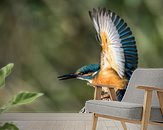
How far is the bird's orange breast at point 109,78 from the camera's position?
15.3ft

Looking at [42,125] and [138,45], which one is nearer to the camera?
[42,125]

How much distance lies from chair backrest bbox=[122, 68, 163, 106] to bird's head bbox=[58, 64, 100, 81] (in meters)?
1.37

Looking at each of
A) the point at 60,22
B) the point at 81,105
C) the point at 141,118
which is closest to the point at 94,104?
the point at 141,118

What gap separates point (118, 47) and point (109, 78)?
44 centimetres

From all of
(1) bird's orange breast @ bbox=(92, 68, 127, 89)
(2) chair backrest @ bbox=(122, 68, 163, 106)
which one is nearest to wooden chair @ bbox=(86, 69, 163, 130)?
(2) chair backrest @ bbox=(122, 68, 163, 106)

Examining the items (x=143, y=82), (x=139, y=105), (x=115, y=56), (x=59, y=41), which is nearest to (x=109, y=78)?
(x=115, y=56)

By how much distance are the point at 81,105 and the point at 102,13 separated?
1.29 meters

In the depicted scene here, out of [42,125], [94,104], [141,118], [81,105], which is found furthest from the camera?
[81,105]

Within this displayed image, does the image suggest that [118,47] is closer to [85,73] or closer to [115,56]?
[115,56]

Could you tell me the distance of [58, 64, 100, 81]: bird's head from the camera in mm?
4625

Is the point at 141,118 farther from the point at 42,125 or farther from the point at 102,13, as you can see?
the point at 102,13

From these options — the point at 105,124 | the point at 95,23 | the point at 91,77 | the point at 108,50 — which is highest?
the point at 95,23

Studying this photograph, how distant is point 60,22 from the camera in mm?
4672

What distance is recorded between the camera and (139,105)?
2514 millimetres
